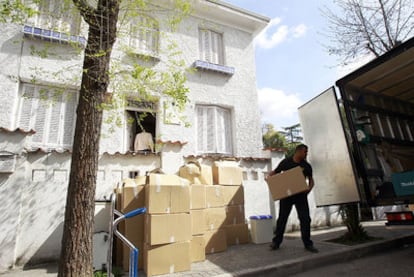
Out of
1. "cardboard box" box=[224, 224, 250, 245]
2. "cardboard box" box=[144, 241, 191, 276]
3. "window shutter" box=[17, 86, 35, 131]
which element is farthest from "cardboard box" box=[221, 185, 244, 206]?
"window shutter" box=[17, 86, 35, 131]

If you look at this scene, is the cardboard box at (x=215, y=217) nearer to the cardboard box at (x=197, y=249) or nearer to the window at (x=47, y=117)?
the cardboard box at (x=197, y=249)

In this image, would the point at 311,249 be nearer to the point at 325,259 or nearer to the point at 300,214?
the point at 325,259

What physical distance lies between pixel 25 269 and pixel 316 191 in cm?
566

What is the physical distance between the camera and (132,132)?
6500mm

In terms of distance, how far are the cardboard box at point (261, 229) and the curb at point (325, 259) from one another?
4.84ft

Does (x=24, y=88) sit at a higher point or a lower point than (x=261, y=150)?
higher

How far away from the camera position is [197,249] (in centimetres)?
416

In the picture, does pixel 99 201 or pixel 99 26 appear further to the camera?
pixel 99 201

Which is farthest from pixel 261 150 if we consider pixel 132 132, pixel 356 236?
pixel 132 132

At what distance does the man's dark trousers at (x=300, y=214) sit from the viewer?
4.25 metres

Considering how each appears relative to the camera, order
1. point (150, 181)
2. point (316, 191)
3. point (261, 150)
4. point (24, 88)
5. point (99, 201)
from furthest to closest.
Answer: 1. point (261, 150)
2. point (24, 88)
3. point (316, 191)
4. point (99, 201)
5. point (150, 181)

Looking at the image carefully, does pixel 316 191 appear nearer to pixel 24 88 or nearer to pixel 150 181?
pixel 150 181

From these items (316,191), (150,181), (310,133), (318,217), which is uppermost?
(310,133)

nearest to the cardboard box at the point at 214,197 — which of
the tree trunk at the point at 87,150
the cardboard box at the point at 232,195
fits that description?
the cardboard box at the point at 232,195
